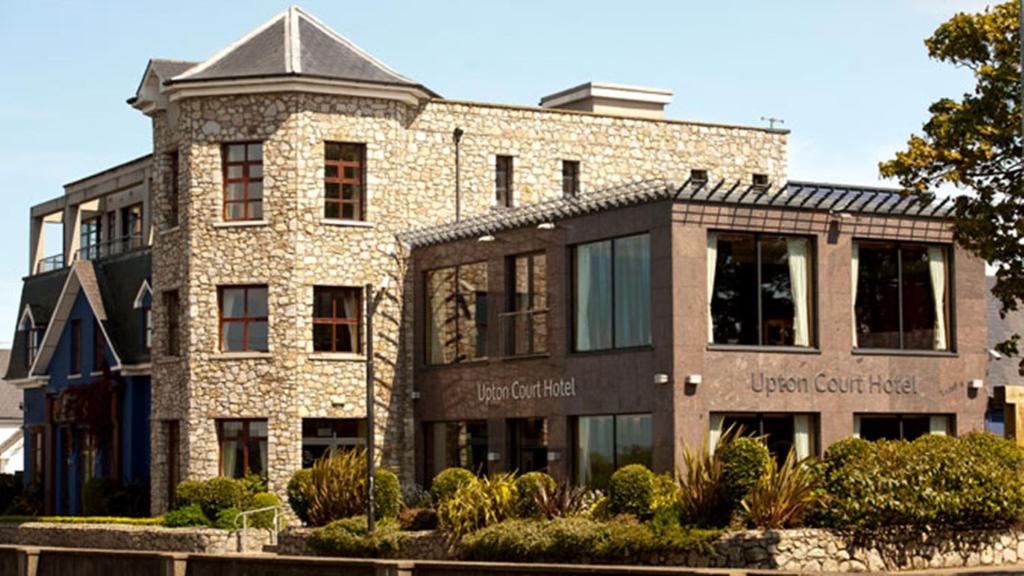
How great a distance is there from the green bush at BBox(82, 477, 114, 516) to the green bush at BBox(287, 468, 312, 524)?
30.2ft

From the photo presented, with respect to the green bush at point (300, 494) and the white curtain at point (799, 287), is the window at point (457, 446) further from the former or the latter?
the white curtain at point (799, 287)

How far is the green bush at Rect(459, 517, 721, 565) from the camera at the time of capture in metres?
29.1

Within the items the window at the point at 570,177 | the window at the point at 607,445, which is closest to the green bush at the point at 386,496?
the window at the point at 607,445

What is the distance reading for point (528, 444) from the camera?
1513 inches

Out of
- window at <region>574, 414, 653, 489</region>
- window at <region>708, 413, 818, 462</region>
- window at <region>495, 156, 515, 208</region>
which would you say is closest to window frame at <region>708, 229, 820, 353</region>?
window at <region>708, 413, 818, 462</region>

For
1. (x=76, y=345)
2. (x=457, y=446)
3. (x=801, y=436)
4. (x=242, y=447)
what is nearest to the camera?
(x=801, y=436)

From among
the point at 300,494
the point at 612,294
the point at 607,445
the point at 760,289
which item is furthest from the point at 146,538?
the point at 760,289

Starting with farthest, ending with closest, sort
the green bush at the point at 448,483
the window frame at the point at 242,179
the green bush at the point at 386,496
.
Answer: the window frame at the point at 242,179 → the green bush at the point at 386,496 → the green bush at the point at 448,483

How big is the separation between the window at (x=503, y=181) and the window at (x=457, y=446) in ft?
21.2

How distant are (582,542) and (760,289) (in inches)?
284

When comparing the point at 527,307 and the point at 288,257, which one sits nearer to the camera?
the point at 527,307

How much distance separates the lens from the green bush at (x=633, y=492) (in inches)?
1228

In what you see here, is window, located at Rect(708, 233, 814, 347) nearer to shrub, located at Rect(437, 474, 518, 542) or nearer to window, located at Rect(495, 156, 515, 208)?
shrub, located at Rect(437, 474, 518, 542)

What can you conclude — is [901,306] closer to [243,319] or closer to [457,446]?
[457,446]
